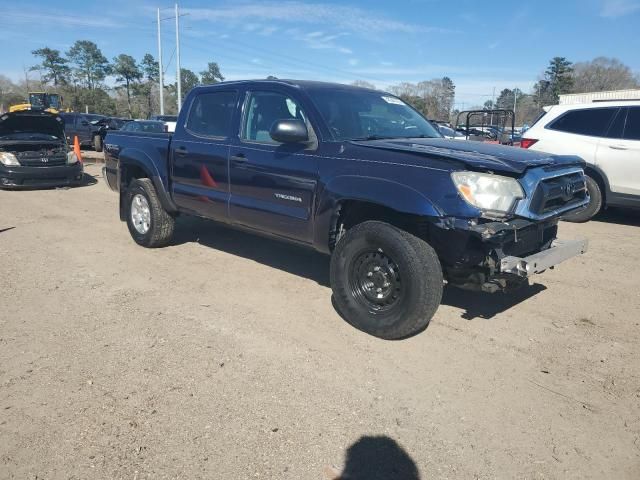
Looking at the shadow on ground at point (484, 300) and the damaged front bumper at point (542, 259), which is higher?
the damaged front bumper at point (542, 259)

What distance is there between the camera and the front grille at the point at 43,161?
10.8 m

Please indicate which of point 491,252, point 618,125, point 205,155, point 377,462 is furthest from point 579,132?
point 377,462

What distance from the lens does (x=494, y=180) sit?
344 centimetres

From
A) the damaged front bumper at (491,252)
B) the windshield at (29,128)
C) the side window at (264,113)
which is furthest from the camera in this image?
the windshield at (29,128)

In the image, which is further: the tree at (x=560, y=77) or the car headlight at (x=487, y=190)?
the tree at (x=560, y=77)

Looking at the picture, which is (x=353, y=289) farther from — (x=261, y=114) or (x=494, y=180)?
(x=261, y=114)

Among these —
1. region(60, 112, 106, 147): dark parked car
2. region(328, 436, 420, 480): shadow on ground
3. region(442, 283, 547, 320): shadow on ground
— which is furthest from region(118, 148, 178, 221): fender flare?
region(60, 112, 106, 147): dark parked car

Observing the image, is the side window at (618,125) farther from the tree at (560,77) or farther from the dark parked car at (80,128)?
the tree at (560,77)

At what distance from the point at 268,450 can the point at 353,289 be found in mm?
1657

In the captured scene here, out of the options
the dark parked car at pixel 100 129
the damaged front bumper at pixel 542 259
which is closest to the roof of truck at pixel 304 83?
the damaged front bumper at pixel 542 259

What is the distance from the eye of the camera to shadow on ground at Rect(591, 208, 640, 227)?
8.16 metres

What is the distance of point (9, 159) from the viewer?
1077 cm

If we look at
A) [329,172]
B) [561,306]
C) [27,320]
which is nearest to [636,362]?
[561,306]

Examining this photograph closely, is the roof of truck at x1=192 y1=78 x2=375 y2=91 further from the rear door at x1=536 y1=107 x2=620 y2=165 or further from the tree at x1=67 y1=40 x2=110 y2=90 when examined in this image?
the tree at x1=67 y1=40 x2=110 y2=90
